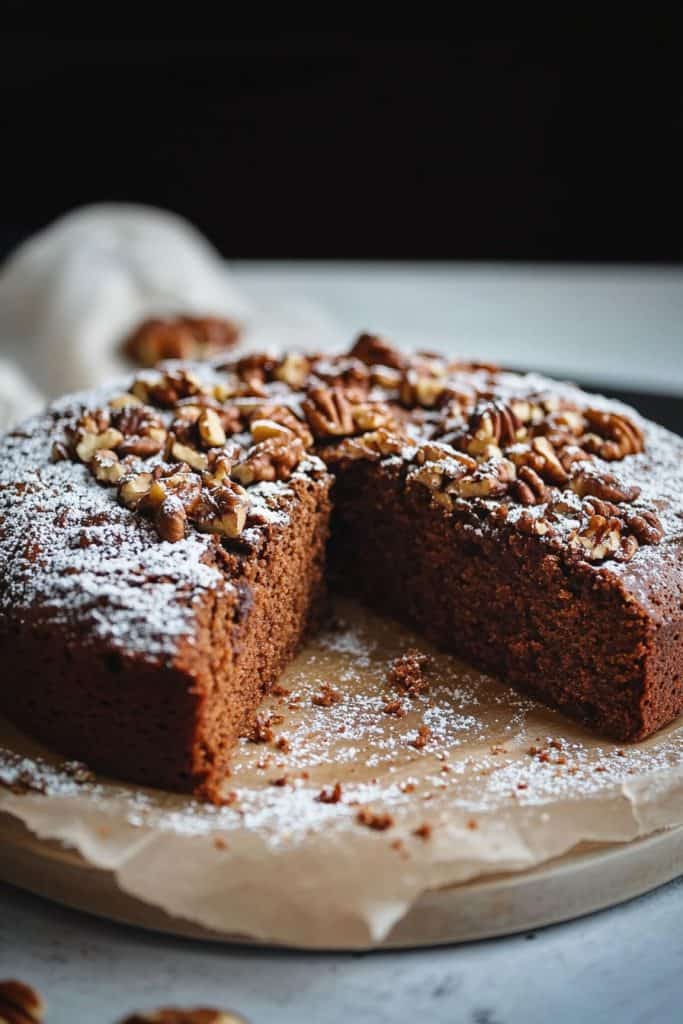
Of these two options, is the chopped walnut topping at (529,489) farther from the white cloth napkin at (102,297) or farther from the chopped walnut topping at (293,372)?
the white cloth napkin at (102,297)

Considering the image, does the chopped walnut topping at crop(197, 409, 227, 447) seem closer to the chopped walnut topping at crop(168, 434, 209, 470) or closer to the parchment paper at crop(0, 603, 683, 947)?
the chopped walnut topping at crop(168, 434, 209, 470)

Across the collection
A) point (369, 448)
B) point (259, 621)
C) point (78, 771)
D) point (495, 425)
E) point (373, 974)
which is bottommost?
point (373, 974)

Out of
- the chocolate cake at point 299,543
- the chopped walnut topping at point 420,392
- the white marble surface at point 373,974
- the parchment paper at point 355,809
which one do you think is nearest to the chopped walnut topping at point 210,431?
the chocolate cake at point 299,543

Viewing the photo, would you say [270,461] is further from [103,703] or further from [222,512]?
[103,703]

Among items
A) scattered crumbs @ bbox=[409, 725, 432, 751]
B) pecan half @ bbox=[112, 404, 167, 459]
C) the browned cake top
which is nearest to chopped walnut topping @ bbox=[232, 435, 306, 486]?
the browned cake top

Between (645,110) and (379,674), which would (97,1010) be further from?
(645,110)

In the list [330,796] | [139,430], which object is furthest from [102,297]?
[330,796]
